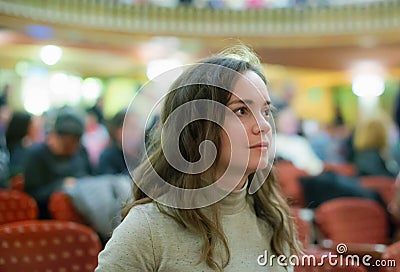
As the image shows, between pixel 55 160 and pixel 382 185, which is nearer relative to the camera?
pixel 55 160

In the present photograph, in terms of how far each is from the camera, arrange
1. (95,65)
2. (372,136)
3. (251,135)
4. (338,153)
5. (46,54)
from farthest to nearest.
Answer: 1. (95,65)
2. (46,54)
3. (338,153)
4. (372,136)
5. (251,135)

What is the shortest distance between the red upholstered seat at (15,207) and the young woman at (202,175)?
196 cm

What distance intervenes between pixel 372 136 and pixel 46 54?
283 inches

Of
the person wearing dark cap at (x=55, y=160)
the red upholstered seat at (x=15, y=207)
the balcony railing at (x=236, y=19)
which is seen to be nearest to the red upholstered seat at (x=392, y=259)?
the red upholstered seat at (x=15, y=207)

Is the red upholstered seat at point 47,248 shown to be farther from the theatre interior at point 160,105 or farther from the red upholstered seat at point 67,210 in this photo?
the red upholstered seat at point 67,210

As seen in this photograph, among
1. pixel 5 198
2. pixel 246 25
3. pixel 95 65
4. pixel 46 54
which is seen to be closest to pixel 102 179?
pixel 5 198

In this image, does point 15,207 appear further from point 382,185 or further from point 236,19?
point 236,19

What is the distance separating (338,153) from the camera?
8.86 meters

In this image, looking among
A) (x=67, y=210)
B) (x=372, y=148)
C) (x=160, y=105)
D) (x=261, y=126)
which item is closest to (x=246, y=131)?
(x=261, y=126)

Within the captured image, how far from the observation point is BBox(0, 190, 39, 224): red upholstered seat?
127 inches

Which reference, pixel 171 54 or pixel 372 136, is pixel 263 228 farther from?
pixel 171 54

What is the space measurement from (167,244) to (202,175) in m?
0.18

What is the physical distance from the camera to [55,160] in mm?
3896

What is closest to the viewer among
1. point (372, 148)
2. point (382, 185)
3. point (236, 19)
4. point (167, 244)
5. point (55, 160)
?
point (167, 244)
